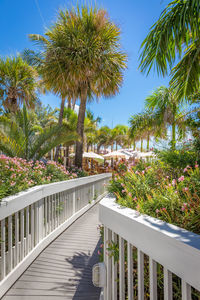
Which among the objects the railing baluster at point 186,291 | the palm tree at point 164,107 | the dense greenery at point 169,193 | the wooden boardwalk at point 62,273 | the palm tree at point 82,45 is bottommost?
the wooden boardwalk at point 62,273

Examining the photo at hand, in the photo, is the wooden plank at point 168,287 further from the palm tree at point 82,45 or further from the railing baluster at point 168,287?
the palm tree at point 82,45

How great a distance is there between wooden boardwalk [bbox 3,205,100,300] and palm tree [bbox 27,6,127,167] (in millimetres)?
6196

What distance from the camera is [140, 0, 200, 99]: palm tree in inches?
112

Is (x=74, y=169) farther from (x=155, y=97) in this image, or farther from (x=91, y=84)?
(x=155, y=97)

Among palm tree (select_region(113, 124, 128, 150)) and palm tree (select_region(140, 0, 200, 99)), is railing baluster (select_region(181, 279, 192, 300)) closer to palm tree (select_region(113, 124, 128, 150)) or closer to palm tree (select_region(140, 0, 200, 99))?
palm tree (select_region(140, 0, 200, 99))

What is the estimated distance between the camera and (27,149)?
20.1 feet

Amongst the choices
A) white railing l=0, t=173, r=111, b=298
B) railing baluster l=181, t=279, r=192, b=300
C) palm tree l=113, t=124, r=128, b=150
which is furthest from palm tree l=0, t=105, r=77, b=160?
palm tree l=113, t=124, r=128, b=150

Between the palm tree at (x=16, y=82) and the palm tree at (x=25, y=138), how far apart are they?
14.3 ft

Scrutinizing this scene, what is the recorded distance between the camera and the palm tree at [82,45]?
7746 mm

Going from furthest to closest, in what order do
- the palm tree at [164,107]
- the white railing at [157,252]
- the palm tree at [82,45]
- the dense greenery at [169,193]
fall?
the palm tree at [164,107] < the palm tree at [82,45] < the dense greenery at [169,193] < the white railing at [157,252]

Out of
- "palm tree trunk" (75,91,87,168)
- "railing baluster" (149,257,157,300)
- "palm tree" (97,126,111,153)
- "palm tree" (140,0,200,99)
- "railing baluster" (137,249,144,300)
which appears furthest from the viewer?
"palm tree" (97,126,111,153)

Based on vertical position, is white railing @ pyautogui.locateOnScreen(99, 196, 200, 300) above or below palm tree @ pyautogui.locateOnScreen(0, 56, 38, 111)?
below

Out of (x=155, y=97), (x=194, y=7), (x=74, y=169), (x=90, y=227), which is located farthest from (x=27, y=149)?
(x=155, y=97)

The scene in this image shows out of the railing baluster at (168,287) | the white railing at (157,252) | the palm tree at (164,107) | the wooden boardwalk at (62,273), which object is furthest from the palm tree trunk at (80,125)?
the railing baluster at (168,287)
